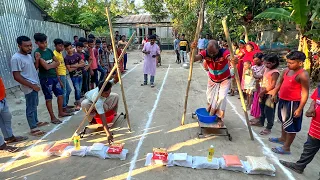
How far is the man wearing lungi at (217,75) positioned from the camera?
14.5 ft

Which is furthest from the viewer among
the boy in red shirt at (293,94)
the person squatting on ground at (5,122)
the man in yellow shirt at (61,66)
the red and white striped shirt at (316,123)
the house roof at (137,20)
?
the house roof at (137,20)

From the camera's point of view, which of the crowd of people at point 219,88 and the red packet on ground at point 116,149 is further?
the red packet on ground at point 116,149

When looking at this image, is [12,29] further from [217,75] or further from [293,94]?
[293,94]

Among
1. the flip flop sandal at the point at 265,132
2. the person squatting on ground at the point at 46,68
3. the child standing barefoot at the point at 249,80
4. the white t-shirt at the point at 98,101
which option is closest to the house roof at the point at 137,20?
the child standing barefoot at the point at 249,80

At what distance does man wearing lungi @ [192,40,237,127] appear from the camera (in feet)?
14.5

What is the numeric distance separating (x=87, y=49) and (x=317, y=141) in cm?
650

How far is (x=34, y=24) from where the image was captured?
9.33m

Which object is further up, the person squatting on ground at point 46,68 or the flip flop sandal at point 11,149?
the person squatting on ground at point 46,68

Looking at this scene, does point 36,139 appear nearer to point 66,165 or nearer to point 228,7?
point 66,165

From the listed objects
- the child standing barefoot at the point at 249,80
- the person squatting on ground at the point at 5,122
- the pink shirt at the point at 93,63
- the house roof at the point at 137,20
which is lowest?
the person squatting on ground at the point at 5,122

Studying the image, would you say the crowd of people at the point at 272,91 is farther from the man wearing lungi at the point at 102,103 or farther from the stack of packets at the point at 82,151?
the stack of packets at the point at 82,151

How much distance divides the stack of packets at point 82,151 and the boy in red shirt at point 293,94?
2793 millimetres

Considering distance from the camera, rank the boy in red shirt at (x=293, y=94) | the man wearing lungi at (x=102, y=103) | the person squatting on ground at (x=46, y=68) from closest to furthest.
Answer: the boy in red shirt at (x=293, y=94) → the man wearing lungi at (x=102, y=103) → the person squatting on ground at (x=46, y=68)

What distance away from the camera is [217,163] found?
11.5 ft
